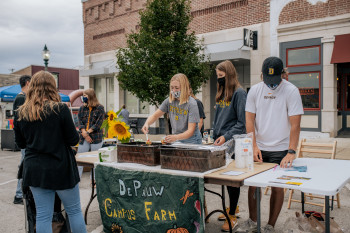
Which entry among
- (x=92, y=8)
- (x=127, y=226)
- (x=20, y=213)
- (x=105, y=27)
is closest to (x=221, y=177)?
(x=127, y=226)

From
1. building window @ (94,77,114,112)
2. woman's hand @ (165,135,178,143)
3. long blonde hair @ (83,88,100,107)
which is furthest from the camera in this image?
building window @ (94,77,114,112)

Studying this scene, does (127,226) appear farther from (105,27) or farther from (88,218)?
(105,27)

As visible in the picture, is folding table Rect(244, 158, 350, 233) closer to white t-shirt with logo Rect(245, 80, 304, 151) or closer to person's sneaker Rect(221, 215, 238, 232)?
white t-shirt with logo Rect(245, 80, 304, 151)

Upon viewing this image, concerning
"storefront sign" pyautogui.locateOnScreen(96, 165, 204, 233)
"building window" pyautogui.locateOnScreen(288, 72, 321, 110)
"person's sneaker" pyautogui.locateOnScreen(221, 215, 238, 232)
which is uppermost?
"building window" pyautogui.locateOnScreen(288, 72, 321, 110)

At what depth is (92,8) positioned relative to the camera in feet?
67.4

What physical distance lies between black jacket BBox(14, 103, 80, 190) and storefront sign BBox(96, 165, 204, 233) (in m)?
0.81

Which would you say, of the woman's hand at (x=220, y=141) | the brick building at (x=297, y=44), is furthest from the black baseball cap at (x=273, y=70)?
the brick building at (x=297, y=44)

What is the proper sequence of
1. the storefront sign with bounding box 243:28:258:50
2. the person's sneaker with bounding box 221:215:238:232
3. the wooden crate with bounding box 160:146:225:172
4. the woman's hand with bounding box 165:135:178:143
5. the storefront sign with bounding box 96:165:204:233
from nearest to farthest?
the wooden crate with bounding box 160:146:225:172 → the storefront sign with bounding box 96:165:204:233 → the woman's hand with bounding box 165:135:178:143 → the person's sneaker with bounding box 221:215:238:232 → the storefront sign with bounding box 243:28:258:50

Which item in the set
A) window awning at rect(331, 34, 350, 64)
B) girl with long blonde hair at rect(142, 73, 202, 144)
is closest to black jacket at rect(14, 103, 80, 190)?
girl with long blonde hair at rect(142, 73, 202, 144)

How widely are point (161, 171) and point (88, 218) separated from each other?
2003 mm

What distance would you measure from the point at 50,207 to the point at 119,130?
1.13 meters

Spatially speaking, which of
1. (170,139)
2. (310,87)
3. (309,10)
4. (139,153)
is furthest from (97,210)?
(309,10)

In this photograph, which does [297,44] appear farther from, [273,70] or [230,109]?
[273,70]

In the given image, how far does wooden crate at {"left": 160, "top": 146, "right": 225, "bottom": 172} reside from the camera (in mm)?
3066
